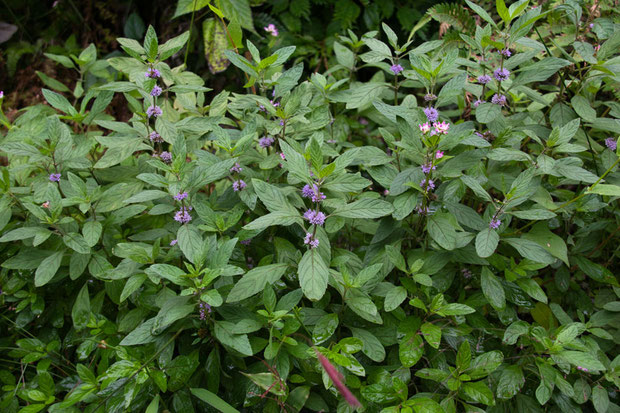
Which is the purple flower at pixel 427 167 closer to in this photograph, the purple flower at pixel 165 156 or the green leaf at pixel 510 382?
the green leaf at pixel 510 382

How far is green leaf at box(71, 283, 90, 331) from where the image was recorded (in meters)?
1.74

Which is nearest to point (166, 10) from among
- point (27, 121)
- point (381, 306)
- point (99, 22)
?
point (99, 22)

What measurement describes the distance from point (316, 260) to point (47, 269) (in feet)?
3.22

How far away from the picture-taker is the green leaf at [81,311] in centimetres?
174

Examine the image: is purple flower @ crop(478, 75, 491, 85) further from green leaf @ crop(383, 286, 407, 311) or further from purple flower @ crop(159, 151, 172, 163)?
purple flower @ crop(159, 151, 172, 163)

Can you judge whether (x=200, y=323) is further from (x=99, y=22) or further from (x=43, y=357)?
(x=99, y=22)

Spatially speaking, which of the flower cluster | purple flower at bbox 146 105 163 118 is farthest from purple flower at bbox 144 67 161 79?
the flower cluster

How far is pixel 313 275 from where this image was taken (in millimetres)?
1372

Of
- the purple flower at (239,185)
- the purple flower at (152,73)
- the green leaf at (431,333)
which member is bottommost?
the green leaf at (431,333)

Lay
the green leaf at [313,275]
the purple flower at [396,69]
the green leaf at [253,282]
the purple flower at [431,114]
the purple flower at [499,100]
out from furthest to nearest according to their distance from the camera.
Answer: the purple flower at [396,69] < the purple flower at [499,100] < the purple flower at [431,114] < the green leaf at [253,282] < the green leaf at [313,275]

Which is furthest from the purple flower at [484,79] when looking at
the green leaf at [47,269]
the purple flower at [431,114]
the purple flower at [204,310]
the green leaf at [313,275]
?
the green leaf at [47,269]

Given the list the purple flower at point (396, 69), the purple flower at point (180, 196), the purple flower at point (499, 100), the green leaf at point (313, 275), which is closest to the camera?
the green leaf at point (313, 275)

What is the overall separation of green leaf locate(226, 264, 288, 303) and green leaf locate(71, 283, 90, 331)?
68cm

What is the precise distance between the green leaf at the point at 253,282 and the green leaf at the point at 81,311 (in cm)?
68
